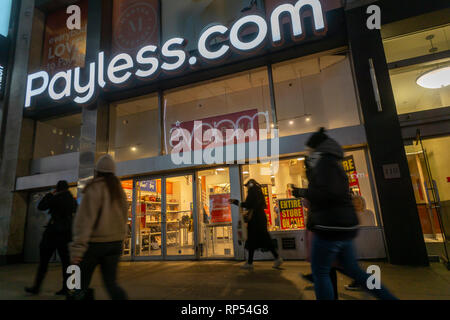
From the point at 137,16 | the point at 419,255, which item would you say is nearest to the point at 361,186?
the point at 419,255

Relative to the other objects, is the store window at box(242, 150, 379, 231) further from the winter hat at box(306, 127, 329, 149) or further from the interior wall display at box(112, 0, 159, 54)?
the interior wall display at box(112, 0, 159, 54)

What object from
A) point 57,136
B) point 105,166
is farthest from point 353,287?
point 57,136

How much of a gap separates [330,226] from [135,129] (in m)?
7.36

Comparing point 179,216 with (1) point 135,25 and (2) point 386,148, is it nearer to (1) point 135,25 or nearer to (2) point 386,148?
(2) point 386,148

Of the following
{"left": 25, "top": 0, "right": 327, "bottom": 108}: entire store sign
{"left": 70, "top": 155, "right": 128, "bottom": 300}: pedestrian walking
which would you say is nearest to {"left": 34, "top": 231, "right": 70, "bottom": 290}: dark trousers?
{"left": 70, "top": 155, "right": 128, "bottom": 300}: pedestrian walking

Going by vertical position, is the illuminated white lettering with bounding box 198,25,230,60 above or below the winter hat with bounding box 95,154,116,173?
above

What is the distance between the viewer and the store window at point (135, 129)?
779cm

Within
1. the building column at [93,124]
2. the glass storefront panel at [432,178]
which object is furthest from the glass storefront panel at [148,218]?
the glass storefront panel at [432,178]

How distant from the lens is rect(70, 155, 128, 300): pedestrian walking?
220 cm

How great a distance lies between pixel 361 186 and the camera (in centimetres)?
566

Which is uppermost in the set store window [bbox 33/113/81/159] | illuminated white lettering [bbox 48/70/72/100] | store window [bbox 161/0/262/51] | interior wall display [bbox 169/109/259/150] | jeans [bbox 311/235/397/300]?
store window [bbox 161/0/262/51]

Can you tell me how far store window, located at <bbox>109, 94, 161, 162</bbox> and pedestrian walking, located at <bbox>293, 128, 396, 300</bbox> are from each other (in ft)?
20.3

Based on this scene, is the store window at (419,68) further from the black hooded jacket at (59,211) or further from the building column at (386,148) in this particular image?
the black hooded jacket at (59,211)
